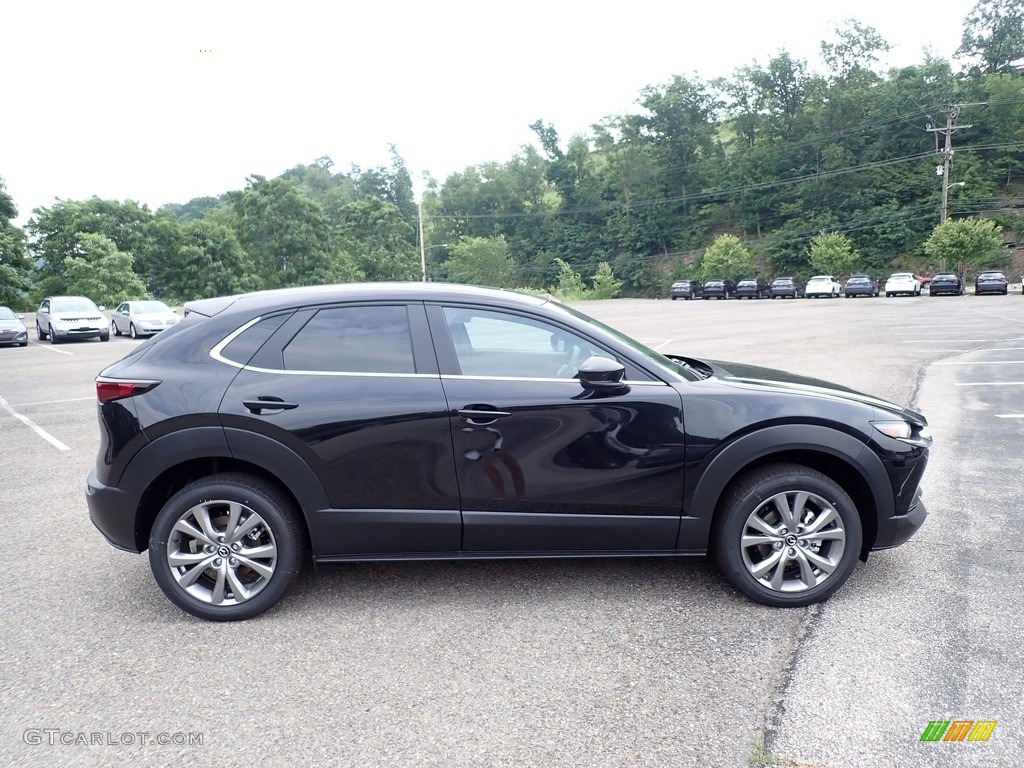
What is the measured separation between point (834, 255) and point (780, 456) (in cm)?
6996

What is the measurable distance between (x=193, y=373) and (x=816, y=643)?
130 inches

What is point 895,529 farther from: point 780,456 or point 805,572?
point 780,456

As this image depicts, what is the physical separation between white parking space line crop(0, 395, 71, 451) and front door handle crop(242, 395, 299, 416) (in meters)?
5.48

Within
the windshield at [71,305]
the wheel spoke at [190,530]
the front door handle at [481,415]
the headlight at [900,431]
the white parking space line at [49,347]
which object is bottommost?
the white parking space line at [49,347]

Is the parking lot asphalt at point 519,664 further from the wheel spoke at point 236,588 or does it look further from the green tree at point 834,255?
the green tree at point 834,255

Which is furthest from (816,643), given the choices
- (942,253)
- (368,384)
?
(942,253)

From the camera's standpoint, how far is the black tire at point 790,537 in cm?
390

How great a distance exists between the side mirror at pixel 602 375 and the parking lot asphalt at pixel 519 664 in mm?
1133

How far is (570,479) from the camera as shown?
3.89m

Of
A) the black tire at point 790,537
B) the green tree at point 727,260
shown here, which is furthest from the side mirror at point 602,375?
the green tree at point 727,260

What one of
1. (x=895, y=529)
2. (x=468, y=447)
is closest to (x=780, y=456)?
(x=895, y=529)

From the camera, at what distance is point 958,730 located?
2.86m

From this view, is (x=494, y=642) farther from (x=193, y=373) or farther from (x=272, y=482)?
(x=193, y=373)

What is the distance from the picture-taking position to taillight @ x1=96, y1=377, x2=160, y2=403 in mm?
3904
